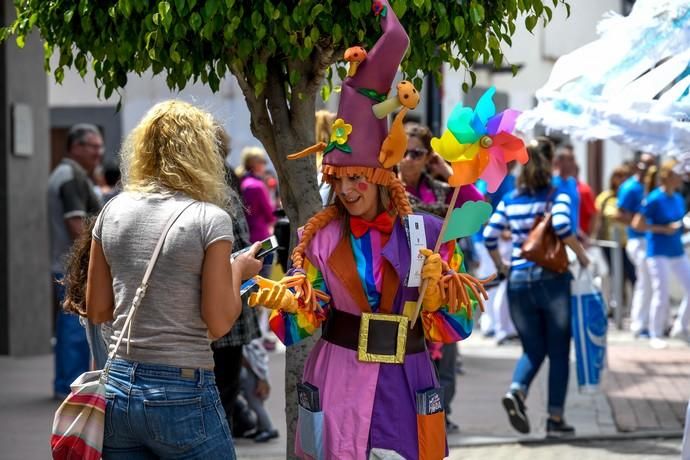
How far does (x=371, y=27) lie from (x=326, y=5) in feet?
0.84

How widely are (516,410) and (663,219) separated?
19.3 feet

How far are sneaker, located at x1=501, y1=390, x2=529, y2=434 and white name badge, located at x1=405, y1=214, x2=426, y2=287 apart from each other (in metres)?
3.70

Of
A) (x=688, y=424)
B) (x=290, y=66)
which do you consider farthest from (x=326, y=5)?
(x=688, y=424)

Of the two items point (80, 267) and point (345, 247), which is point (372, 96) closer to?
point (345, 247)

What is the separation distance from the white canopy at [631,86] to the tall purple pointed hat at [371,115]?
1475mm

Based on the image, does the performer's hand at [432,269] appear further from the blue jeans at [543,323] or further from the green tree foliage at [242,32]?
the blue jeans at [543,323]

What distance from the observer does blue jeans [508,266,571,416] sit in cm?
825

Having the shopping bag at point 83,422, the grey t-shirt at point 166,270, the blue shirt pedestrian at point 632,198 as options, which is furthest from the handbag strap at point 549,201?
the blue shirt pedestrian at point 632,198

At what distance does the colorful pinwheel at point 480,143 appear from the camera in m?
4.62

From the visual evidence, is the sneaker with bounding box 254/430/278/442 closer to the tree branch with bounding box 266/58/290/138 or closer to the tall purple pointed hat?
the tree branch with bounding box 266/58/290/138

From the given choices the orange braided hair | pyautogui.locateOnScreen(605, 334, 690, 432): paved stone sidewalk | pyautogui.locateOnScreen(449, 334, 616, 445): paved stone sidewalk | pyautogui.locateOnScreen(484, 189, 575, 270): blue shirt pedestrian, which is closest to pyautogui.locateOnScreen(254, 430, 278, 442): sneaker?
pyautogui.locateOnScreen(449, 334, 616, 445): paved stone sidewalk

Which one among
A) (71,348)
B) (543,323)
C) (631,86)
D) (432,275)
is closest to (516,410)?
(543,323)

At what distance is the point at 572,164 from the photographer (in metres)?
12.0

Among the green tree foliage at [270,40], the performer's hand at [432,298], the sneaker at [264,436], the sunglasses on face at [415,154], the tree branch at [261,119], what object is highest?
the green tree foliage at [270,40]
